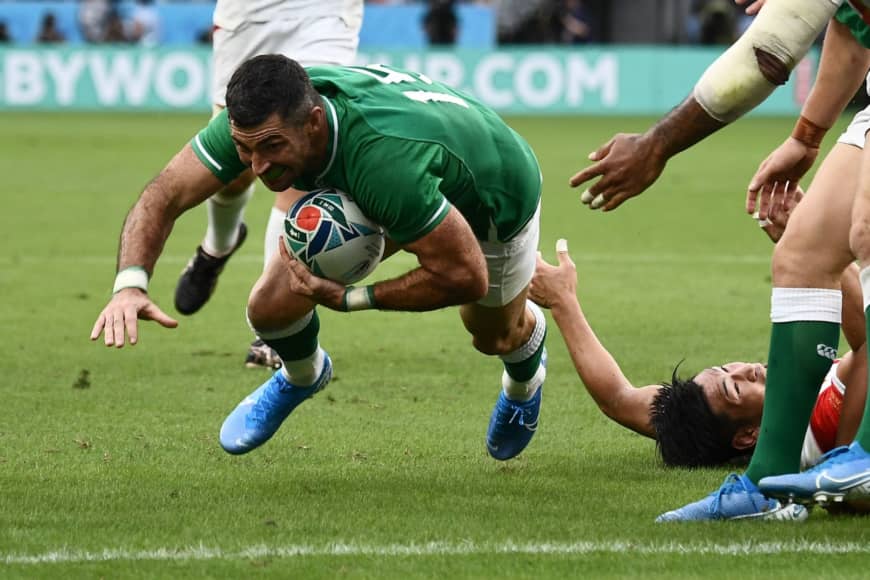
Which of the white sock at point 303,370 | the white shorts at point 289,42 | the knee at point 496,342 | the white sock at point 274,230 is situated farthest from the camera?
the white shorts at point 289,42

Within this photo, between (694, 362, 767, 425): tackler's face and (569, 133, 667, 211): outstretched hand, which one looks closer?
(569, 133, 667, 211): outstretched hand

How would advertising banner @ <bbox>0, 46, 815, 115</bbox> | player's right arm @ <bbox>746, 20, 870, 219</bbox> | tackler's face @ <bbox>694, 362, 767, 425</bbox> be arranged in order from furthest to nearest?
advertising banner @ <bbox>0, 46, 815, 115</bbox> → tackler's face @ <bbox>694, 362, 767, 425</bbox> → player's right arm @ <bbox>746, 20, 870, 219</bbox>

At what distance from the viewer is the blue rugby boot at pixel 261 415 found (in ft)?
19.2

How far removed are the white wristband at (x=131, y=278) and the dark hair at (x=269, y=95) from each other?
61 centimetres

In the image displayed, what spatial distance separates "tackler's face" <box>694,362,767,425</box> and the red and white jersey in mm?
330

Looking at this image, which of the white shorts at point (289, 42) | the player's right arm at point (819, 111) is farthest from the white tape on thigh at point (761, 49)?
the white shorts at point (289, 42)

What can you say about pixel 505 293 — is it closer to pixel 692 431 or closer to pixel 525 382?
pixel 525 382

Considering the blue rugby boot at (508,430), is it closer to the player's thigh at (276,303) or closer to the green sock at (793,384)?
the player's thigh at (276,303)

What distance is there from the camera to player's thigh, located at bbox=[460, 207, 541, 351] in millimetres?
5809

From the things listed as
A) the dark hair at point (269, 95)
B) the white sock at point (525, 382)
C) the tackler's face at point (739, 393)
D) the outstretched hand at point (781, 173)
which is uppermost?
the dark hair at point (269, 95)

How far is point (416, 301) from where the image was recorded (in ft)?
17.0

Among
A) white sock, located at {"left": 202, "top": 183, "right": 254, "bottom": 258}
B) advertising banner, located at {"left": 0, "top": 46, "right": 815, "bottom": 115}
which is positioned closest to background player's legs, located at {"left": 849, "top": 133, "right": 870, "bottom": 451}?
white sock, located at {"left": 202, "top": 183, "right": 254, "bottom": 258}

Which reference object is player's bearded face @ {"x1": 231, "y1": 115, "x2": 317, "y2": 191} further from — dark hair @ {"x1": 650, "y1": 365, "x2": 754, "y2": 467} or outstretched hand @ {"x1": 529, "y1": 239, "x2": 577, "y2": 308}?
outstretched hand @ {"x1": 529, "y1": 239, "x2": 577, "y2": 308}

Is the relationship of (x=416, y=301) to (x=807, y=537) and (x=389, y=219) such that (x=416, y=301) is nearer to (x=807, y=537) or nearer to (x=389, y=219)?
(x=389, y=219)
